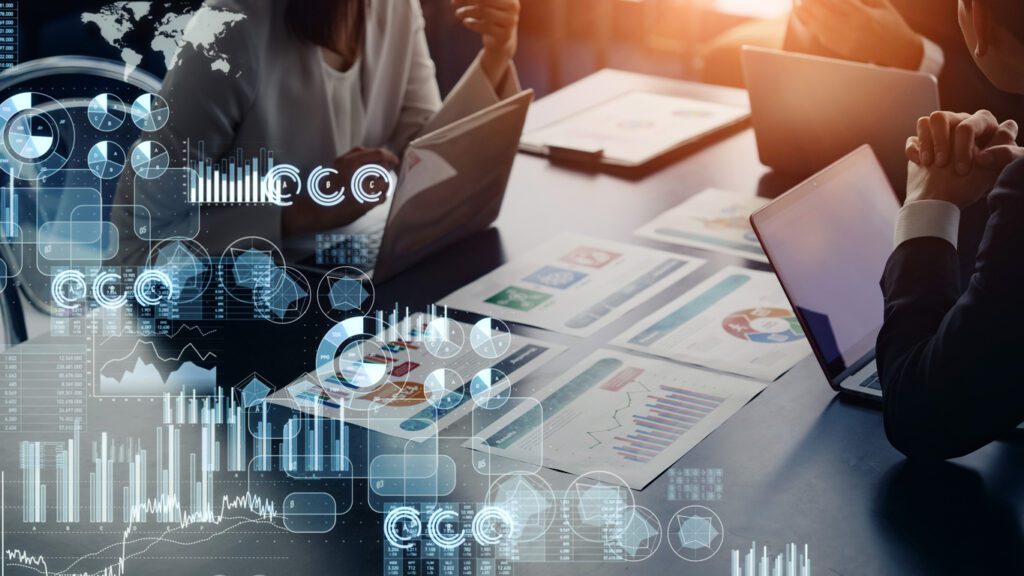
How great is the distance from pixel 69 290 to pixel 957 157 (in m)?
1.02

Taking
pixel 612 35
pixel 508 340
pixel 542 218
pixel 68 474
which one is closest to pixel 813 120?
pixel 542 218

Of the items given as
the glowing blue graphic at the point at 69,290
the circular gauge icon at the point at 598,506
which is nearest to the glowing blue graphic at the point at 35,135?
the glowing blue graphic at the point at 69,290

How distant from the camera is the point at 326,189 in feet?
Answer: 5.22

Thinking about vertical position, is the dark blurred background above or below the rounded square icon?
below

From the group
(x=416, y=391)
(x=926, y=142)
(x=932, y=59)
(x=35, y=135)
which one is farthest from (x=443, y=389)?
(x=932, y=59)

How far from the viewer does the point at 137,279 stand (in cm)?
138

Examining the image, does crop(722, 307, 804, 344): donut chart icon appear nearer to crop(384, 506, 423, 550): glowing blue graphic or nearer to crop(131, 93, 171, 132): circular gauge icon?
crop(384, 506, 423, 550): glowing blue graphic

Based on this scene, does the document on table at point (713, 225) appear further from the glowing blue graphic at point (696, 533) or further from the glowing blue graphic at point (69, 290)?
the glowing blue graphic at point (69, 290)

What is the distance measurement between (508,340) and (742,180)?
0.69 metres

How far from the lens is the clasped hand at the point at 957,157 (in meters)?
1.12

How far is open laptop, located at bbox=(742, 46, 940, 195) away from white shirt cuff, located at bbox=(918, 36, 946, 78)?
0.35m

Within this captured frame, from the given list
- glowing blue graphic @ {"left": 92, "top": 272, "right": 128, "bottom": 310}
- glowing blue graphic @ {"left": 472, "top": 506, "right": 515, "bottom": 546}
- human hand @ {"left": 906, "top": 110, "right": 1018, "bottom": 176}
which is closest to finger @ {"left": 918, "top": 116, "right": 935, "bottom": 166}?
human hand @ {"left": 906, "top": 110, "right": 1018, "bottom": 176}

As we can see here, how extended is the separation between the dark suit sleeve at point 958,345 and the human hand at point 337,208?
760 mm

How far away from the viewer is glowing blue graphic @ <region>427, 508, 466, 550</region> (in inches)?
36.8
